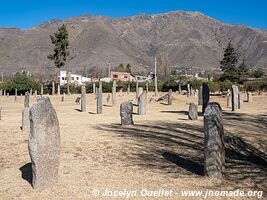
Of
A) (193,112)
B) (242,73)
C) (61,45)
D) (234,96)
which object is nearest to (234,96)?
(234,96)

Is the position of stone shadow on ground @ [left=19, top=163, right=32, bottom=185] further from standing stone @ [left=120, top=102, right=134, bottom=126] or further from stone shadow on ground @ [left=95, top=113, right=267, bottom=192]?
standing stone @ [left=120, top=102, right=134, bottom=126]

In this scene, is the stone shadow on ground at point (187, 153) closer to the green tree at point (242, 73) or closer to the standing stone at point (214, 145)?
the standing stone at point (214, 145)

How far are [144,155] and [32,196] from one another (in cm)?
404

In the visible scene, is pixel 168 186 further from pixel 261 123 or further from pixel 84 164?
pixel 261 123

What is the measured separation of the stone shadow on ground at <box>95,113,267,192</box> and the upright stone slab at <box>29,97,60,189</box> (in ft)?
8.05

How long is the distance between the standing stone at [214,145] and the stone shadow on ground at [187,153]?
12.6 inches

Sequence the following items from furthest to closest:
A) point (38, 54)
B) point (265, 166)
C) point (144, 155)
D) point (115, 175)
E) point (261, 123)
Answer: point (38, 54), point (261, 123), point (144, 155), point (265, 166), point (115, 175)

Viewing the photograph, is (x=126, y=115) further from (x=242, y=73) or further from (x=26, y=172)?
(x=242, y=73)

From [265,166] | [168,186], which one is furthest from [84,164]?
[265,166]

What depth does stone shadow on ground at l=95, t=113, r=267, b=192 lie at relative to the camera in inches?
321

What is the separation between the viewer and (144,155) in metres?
9.94

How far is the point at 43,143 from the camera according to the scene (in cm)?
710

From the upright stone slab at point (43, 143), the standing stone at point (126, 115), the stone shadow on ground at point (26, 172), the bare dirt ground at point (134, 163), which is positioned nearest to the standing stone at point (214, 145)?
the bare dirt ground at point (134, 163)

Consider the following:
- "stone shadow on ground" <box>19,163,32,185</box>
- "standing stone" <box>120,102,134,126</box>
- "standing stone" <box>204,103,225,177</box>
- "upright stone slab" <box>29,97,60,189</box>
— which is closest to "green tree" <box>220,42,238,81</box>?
"standing stone" <box>120,102,134,126</box>
